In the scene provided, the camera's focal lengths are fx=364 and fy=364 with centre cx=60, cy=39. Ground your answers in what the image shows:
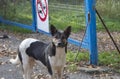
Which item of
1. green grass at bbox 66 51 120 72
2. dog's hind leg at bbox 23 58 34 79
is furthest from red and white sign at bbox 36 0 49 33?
dog's hind leg at bbox 23 58 34 79

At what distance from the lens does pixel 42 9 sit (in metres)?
10.7

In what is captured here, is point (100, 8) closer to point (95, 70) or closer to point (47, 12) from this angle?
point (47, 12)

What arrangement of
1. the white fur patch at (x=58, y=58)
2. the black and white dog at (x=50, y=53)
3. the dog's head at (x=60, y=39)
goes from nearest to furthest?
the dog's head at (x=60, y=39) → the black and white dog at (x=50, y=53) → the white fur patch at (x=58, y=58)

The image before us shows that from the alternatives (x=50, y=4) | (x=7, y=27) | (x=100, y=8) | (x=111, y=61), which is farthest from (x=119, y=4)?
(x=7, y=27)

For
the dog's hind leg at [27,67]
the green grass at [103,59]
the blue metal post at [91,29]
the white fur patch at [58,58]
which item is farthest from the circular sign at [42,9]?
the white fur patch at [58,58]

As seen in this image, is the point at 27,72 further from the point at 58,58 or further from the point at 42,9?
the point at 42,9

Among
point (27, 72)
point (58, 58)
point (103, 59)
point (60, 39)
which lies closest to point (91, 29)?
point (103, 59)

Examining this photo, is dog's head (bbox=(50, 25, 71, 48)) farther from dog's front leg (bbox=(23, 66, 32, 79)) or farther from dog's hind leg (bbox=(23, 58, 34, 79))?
dog's front leg (bbox=(23, 66, 32, 79))

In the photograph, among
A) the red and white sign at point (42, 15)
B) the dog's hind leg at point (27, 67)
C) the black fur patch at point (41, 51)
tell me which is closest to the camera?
the black fur patch at point (41, 51)

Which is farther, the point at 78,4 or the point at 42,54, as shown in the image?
the point at 78,4

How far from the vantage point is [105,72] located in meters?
7.61

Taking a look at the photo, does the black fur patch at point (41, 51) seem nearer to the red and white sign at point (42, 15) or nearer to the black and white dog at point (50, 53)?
the black and white dog at point (50, 53)

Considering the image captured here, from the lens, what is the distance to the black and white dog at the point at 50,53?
5.74 m

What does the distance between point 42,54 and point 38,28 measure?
5.16 m
